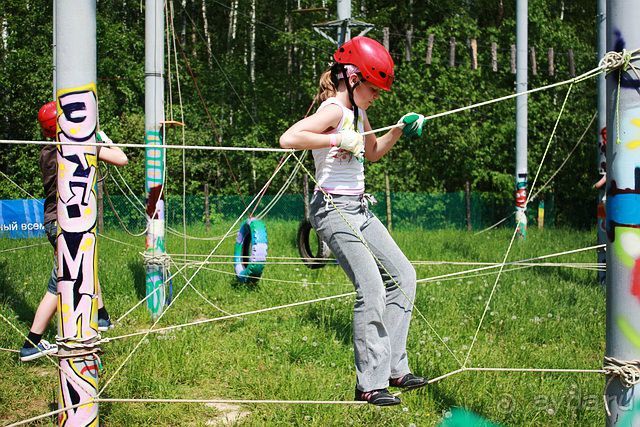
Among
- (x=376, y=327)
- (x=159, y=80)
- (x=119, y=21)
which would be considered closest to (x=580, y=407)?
(x=376, y=327)

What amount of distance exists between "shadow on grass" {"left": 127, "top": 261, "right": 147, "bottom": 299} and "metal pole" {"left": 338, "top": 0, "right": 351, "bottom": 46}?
133 inches

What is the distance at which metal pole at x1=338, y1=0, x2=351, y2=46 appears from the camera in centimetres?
790

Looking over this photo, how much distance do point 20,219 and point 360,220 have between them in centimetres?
1302

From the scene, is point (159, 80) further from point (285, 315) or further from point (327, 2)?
point (327, 2)

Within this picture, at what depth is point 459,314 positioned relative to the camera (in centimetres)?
626

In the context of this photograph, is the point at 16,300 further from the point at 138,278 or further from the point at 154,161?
the point at 154,161

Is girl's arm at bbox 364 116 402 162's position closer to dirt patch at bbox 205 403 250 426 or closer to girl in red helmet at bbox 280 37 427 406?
girl in red helmet at bbox 280 37 427 406

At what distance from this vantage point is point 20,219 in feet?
48.6

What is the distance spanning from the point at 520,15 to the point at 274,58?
12970mm

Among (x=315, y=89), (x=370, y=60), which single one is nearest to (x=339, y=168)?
(x=370, y=60)

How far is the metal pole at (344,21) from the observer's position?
25.9 ft

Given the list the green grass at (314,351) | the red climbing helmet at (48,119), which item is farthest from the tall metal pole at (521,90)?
the red climbing helmet at (48,119)

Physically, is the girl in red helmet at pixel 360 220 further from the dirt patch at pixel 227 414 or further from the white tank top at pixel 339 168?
the dirt patch at pixel 227 414

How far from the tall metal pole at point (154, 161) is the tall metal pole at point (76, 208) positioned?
3.37 m
